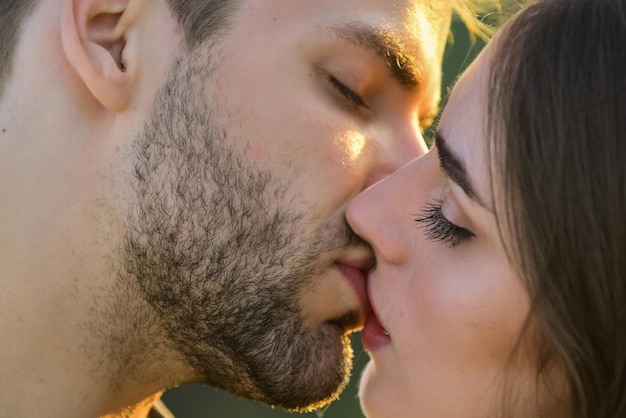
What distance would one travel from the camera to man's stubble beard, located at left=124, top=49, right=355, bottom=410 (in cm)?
183

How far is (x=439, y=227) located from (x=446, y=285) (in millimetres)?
126

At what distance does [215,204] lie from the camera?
1847mm

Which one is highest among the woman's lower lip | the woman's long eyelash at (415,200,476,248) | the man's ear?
the man's ear

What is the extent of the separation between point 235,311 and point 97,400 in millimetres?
386

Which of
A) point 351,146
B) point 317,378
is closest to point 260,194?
point 351,146

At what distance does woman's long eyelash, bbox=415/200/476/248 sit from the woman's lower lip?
273 mm

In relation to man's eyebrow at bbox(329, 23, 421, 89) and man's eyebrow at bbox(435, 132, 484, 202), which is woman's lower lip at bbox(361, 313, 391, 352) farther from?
man's eyebrow at bbox(329, 23, 421, 89)

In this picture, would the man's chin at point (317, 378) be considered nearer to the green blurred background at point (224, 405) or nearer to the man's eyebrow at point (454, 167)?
the man's eyebrow at point (454, 167)

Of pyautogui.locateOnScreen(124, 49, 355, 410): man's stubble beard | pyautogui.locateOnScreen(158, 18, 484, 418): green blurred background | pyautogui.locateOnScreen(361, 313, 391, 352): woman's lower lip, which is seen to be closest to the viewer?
pyautogui.locateOnScreen(361, 313, 391, 352): woman's lower lip

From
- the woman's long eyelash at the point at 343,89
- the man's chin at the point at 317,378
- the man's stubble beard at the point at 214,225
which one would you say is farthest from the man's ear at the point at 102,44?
the man's chin at the point at 317,378

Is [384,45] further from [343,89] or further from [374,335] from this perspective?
[374,335]

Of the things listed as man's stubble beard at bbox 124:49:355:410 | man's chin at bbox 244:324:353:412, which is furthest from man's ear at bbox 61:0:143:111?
man's chin at bbox 244:324:353:412

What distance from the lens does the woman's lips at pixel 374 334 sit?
1719mm

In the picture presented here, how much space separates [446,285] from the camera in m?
1.50
